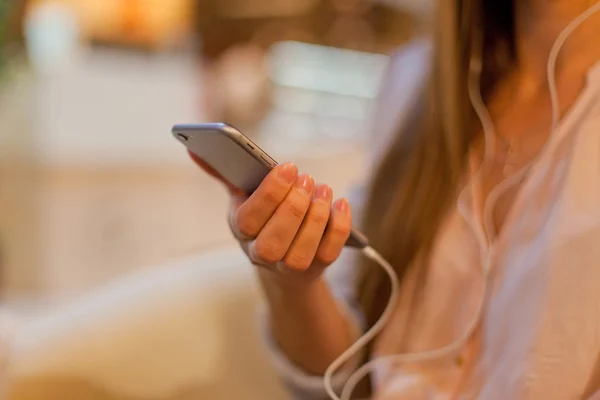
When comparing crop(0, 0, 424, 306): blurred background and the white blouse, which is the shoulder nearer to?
the white blouse

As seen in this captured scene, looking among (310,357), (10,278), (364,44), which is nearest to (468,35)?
(310,357)

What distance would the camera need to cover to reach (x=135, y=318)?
0.78m

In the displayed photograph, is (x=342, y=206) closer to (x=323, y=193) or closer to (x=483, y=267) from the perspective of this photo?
(x=323, y=193)

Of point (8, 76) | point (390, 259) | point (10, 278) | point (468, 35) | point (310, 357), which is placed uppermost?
point (468, 35)

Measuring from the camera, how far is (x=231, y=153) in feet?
1.47

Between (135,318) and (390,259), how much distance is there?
1.05 feet

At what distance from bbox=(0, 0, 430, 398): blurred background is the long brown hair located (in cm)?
75

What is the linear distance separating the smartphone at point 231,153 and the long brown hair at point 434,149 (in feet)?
0.58

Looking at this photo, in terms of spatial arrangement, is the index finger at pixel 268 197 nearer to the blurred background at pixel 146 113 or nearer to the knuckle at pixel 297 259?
the knuckle at pixel 297 259

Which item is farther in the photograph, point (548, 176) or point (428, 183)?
point (428, 183)

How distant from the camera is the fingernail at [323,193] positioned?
428mm

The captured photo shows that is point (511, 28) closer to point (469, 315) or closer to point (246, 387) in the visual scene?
point (469, 315)

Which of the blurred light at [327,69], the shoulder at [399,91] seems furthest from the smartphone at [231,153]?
the blurred light at [327,69]

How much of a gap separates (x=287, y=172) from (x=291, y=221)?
0.10 ft
